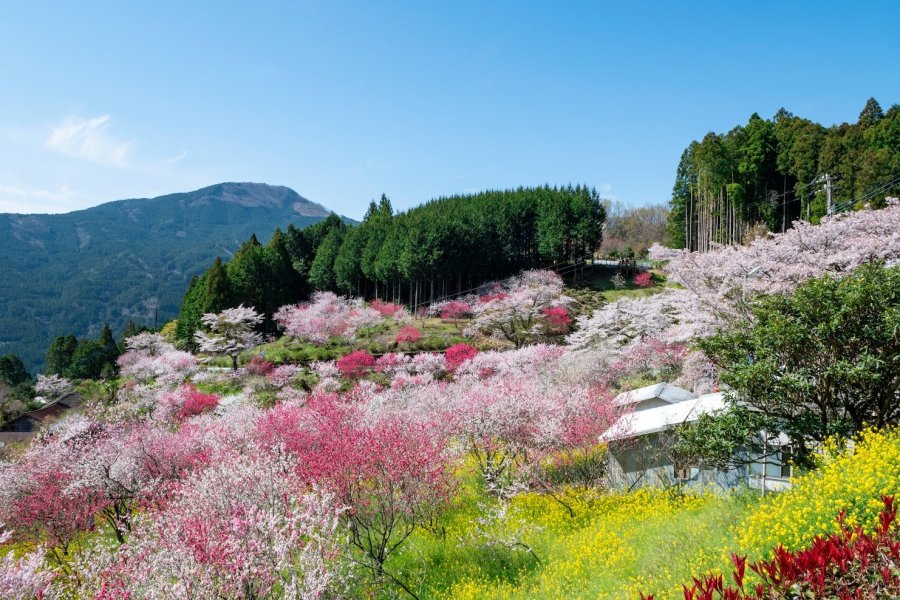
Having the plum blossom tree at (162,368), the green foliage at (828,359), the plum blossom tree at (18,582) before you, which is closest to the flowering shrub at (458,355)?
the plum blossom tree at (162,368)

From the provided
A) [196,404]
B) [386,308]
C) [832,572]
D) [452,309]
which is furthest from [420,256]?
[832,572]

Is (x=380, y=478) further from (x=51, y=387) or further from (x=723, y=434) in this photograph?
(x=51, y=387)

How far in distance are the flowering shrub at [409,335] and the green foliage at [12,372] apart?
43.0 metres

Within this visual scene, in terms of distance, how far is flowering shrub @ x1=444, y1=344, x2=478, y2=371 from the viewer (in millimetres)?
34312

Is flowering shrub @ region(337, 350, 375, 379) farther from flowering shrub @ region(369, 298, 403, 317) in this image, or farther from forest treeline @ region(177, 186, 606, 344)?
forest treeline @ region(177, 186, 606, 344)

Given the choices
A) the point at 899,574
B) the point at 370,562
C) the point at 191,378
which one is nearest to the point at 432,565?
the point at 370,562

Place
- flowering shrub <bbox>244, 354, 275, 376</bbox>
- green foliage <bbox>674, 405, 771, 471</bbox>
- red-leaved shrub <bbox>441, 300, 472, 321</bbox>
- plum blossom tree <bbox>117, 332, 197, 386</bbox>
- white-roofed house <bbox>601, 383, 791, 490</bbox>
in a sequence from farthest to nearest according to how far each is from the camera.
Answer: red-leaved shrub <bbox>441, 300, 472, 321</bbox>
plum blossom tree <bbox>117, 332, 197, 386</bbox>
flowering shrub <bbox>244, 354, 275, 376</bbox>
white-roofed house <bbox>601, 383, 791, 490</bbox>
green foliage <bbox>674, 405, 771, 471</bbox>

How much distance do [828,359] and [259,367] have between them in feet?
114

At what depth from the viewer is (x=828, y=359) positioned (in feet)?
34.8

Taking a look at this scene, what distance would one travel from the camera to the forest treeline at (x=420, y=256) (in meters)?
50.8

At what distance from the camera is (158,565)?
6637 millimetres

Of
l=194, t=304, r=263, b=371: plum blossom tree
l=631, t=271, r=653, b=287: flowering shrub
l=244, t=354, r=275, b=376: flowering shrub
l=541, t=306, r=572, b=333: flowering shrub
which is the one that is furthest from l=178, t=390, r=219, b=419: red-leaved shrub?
l=631, t=271, r=653, b=287: flowering shrub

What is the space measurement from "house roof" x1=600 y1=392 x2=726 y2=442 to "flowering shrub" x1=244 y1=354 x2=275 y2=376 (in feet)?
92.5

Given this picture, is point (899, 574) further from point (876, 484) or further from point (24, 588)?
point (24, 588)
